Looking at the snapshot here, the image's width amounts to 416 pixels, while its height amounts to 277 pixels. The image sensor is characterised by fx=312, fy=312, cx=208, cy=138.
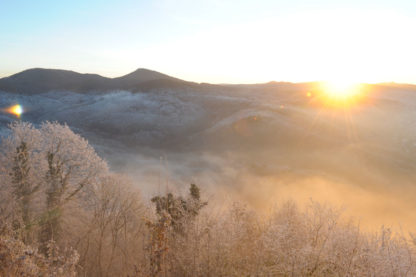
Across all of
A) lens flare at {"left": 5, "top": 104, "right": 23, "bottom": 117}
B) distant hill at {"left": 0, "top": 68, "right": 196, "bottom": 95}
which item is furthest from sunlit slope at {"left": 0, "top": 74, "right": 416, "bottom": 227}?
distant hill at {"left": 0, "top": 68, "right": 196, "bottom": 95}

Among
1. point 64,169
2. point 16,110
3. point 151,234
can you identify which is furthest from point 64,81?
point 151,234

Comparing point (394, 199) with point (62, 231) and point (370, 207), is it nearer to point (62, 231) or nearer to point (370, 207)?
point (370, 207)

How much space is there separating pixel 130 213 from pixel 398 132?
164 feet

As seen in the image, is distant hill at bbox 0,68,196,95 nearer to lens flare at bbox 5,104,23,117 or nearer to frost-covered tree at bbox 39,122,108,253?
lens flare at bbox 5,104,23,117

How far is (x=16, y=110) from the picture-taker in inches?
3066

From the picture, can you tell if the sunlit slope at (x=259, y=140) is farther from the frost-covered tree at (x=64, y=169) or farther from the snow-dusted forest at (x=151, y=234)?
the snow-dusted forest at (x=151, y=234)

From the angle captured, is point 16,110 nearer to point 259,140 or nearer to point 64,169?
point 259,140

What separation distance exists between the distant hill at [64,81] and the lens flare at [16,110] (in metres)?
13.3

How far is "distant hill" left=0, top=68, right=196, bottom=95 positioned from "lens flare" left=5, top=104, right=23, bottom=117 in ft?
43.5

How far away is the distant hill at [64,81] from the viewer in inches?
3750

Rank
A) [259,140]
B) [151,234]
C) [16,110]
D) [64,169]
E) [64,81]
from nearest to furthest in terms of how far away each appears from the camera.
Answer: [151,234]
[64,169]
[259,140]
[16,110]
[64,81]

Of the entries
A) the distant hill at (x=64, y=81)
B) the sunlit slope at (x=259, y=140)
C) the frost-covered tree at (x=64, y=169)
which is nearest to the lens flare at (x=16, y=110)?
the sunlit slope at (x=259, y=140)

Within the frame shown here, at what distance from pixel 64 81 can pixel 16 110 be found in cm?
2807

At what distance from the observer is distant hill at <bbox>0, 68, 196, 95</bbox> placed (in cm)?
9525
